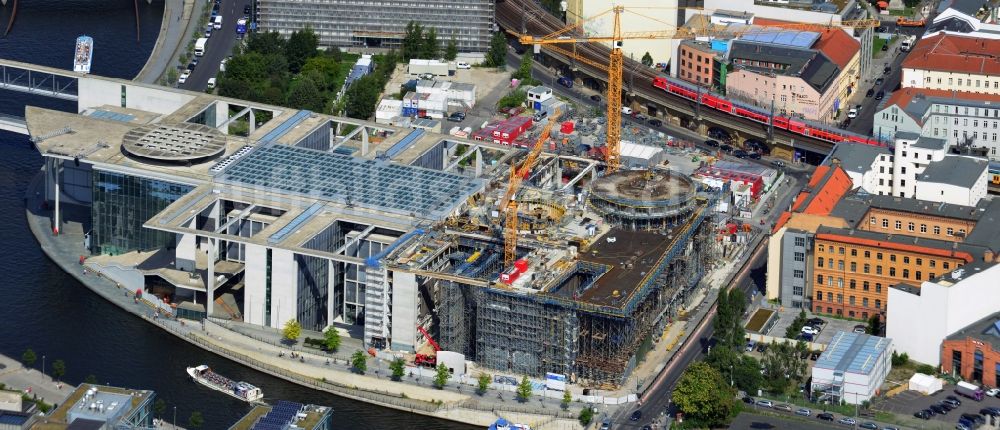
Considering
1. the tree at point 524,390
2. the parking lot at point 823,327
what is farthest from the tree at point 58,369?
the parking lot at point 823,327

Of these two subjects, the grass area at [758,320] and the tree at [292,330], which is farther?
the grass area at [758,320]

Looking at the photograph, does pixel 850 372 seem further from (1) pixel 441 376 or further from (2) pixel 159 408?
(2) pixel 159 408

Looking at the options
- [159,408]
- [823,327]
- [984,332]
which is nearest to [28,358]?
[159,408]

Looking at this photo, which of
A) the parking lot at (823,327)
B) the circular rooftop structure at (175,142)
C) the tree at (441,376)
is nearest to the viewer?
the tree at (441,376)

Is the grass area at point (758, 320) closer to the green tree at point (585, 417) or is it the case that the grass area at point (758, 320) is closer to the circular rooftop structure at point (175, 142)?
the green tree at point (585, 417)

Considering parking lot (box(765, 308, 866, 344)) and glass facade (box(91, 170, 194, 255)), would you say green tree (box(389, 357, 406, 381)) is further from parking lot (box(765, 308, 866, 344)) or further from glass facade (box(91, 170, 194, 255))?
parking lot (box(765, 308, 866, 344))

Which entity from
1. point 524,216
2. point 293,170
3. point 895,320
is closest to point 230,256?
point 293,170

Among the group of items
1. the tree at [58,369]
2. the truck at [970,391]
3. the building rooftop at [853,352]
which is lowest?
the tree at [58,369]

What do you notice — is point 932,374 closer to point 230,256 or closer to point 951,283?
point 951,283
